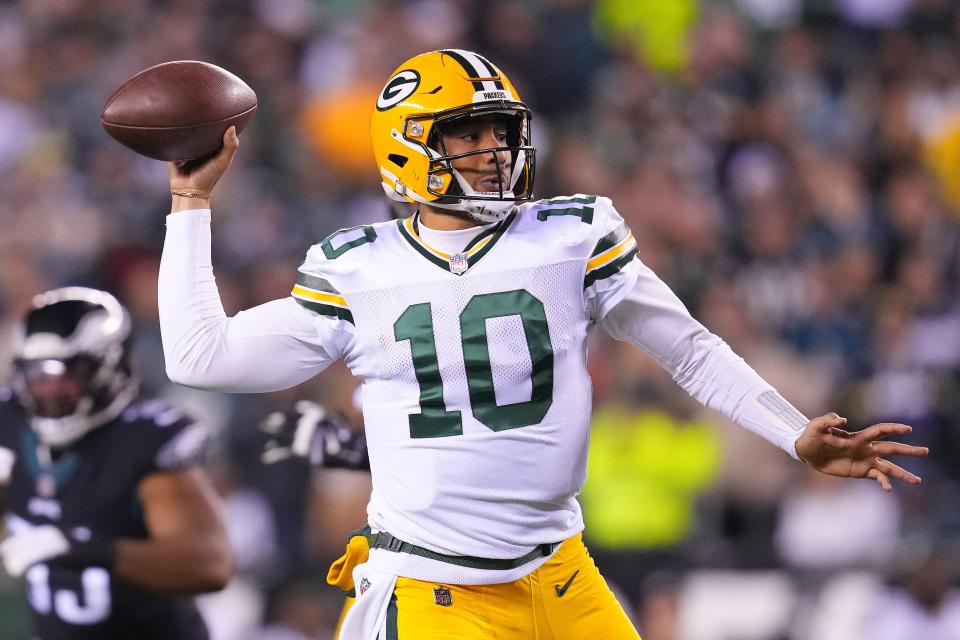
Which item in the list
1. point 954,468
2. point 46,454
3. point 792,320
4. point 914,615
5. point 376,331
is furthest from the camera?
point 792,320

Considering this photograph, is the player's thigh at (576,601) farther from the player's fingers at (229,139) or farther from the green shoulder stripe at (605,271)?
the player's fingers at (229,139)

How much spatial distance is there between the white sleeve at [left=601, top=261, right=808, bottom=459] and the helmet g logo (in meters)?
0.66

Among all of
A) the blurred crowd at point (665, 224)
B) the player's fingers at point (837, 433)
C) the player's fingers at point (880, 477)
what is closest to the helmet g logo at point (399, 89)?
the player's fingers at point (837, 433)

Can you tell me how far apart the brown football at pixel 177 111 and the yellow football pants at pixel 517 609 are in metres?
1.06

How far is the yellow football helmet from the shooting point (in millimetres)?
3168

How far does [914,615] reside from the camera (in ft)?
19.4

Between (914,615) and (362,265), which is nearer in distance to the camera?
(362,265)

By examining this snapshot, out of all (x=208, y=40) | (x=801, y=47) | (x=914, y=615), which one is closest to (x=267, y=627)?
(x=914, y=615)

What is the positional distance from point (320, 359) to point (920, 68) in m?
6.75

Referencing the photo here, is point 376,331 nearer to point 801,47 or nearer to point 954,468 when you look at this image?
point 954,468

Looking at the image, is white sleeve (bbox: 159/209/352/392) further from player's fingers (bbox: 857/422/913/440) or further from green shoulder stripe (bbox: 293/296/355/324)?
player's fingers (bbox: 857/422/913/440)

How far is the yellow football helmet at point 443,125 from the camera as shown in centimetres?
317

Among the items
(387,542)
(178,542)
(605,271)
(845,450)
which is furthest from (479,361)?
(178,542)

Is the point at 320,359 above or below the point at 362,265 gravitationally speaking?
below
